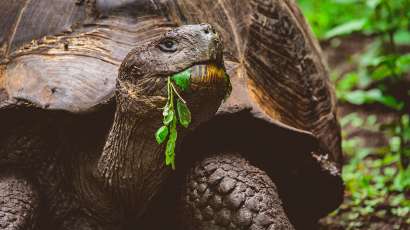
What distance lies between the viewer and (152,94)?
286cm

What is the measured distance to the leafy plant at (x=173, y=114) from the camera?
2742mm

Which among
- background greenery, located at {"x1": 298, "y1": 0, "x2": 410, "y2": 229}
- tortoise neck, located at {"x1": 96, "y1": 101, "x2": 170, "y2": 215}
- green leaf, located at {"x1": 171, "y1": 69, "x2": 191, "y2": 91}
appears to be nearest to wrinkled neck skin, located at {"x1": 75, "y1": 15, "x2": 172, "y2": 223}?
tortoise neck, located at {"x1": 96, "y1": 101, "x2": 170, "y2": 215}

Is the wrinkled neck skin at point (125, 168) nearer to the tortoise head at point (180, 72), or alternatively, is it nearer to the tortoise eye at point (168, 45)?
the tortoise head at point (180, 72)

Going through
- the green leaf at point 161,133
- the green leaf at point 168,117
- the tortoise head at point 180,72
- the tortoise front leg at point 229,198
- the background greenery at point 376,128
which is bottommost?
the background greenery at point 376,128

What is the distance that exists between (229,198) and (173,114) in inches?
21.4

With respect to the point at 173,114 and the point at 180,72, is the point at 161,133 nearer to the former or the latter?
the point at 173,114

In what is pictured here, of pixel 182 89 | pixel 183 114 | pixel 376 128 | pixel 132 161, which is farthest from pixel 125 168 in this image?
pixel 376 128

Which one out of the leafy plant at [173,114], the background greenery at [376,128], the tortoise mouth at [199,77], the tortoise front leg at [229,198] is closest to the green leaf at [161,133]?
the leafy plant at [173,114]

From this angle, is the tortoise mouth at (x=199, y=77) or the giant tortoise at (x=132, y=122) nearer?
the tortoise mouth at (x=199, y=77)

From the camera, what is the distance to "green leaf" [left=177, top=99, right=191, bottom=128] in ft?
9.25

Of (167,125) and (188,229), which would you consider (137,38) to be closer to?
(167,125)

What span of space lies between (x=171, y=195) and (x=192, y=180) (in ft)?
0.68

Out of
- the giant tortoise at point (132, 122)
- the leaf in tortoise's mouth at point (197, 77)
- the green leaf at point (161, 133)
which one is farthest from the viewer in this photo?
the giant tortoise at point (132, 122)

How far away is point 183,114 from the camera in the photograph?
2.84 m
